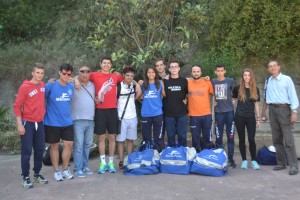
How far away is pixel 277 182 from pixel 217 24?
5019 millimetres

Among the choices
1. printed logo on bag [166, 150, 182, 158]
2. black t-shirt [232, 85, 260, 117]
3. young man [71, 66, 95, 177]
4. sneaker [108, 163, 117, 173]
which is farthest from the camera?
black t-shirt [232, 85, 260, 117]

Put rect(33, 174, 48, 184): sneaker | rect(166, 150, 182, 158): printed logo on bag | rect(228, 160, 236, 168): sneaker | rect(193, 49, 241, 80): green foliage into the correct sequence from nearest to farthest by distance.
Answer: rect(33, 174, 48, 184): sneaker → rect(166, 150, 182, 158): printed logo on bag → rect(228, 160, 236, 168): sneaker → rect(193, 49, 241, 80): green foliage

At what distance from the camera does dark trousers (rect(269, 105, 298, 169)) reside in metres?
7.19

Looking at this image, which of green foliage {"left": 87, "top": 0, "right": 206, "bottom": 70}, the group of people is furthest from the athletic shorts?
green foliage {"left": 87, "top": 0, "right": 206, "bottom": 70}

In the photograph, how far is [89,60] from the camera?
36.7 feet

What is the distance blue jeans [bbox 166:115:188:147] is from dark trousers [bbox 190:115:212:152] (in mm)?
156

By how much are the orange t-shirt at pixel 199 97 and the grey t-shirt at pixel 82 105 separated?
1.81m

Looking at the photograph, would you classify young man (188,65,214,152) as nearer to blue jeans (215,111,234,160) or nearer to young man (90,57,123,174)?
blue jeans (215,111,234,160)

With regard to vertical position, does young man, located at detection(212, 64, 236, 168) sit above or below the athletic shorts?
above

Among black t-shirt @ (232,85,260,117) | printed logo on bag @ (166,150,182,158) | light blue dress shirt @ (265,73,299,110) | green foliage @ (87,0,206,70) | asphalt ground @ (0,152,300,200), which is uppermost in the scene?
green foliage @ (87,0,206,70)

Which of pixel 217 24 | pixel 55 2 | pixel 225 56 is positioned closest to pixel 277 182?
pixel 225 56

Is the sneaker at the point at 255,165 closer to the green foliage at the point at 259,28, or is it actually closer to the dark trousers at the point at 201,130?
the dark trousers at the point at 201,130

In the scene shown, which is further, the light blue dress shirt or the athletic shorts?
the athletic shorts

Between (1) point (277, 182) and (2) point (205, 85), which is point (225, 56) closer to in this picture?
(2) point (205, 85)
